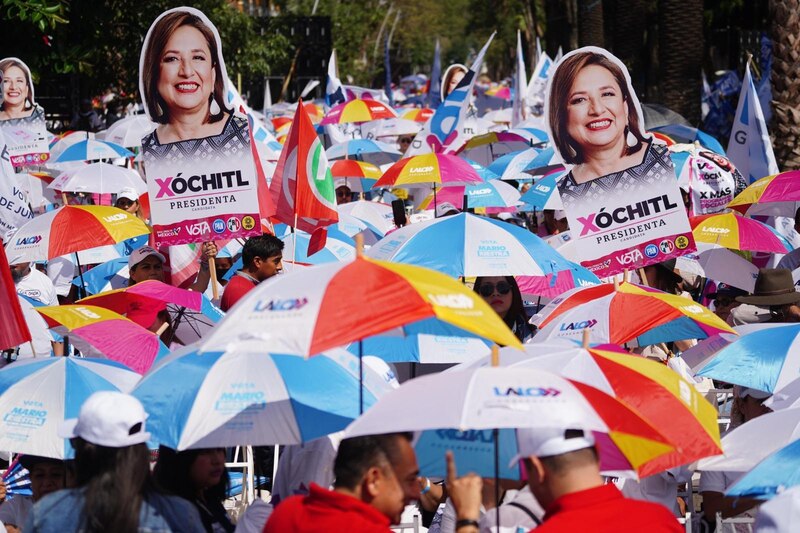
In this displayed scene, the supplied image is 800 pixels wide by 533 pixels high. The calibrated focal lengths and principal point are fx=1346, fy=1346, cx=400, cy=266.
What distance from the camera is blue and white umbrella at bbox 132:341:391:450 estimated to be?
17.1 ft

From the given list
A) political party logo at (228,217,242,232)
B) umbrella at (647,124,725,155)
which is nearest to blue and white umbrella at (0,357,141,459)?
political party logo at (228,217,242,232)

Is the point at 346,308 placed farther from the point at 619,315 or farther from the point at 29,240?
the point at 29,240

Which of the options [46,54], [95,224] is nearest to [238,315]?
[95,224]

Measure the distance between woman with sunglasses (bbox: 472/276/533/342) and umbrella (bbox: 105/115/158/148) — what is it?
12337 mm

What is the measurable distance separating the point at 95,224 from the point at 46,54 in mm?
11767

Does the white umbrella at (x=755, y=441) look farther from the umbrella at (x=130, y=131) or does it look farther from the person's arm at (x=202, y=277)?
the umbrella at (x=130, y=131)

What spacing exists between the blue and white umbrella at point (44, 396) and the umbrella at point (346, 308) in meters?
1.32

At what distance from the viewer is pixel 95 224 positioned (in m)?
9.62

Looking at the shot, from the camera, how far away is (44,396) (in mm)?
5594

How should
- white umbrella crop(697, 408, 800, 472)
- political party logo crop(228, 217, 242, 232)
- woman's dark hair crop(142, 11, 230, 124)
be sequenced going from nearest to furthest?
white umbrella crop(697, 408, 800, 472)
woman's dark hair crop(142, 11, 230, 124)
political party logo crop(228, 217, 242, 232)

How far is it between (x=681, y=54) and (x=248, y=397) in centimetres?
1725

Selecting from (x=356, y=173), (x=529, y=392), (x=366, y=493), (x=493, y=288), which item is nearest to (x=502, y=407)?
(x=529, y=392)

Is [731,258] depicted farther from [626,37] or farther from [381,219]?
[626,37]

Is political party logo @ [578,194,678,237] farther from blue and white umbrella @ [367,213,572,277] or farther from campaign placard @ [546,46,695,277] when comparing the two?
blue and white umbrella @ [367,213,572,277]
